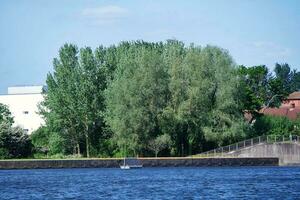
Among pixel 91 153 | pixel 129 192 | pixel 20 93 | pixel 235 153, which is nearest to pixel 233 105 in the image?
pixel 235 153

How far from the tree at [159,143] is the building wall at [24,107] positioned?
151 feet

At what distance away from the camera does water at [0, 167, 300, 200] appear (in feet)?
189

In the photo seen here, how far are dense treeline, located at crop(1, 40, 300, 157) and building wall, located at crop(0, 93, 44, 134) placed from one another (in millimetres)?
28758

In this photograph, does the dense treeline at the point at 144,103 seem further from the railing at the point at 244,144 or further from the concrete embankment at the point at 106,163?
the concrete embankment at the point at 106,163

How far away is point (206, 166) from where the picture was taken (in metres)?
95.6

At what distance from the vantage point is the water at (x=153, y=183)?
5750 centimetres

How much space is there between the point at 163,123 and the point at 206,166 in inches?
314

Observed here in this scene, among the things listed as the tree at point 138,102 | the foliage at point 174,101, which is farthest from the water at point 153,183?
the foliage at point 174,101

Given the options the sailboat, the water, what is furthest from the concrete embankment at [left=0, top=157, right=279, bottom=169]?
the water

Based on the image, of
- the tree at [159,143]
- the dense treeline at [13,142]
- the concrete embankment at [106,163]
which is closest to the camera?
the concrete embankment at [106,163]

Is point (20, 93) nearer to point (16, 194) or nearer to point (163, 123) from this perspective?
point (163, 123)

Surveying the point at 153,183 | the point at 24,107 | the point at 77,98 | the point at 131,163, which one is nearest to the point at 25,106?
the point at 24,107

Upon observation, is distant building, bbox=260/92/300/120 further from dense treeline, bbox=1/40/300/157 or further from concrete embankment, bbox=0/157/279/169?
concrete embankment, bbox=0/157/279/169

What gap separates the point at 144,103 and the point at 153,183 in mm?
30798
